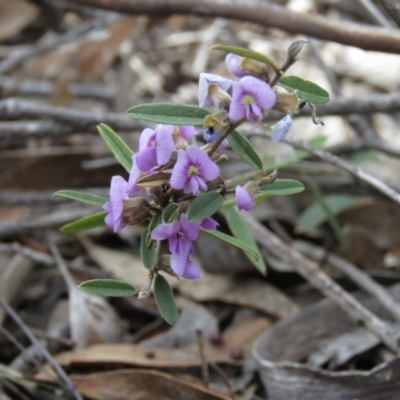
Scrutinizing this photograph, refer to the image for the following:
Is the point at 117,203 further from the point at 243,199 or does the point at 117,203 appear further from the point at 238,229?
the point at 238,229

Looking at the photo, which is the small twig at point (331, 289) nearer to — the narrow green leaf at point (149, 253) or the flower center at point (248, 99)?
the narrow green leaf at point (149, 253)

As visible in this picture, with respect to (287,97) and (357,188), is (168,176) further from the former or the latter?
Answer: (357,188)

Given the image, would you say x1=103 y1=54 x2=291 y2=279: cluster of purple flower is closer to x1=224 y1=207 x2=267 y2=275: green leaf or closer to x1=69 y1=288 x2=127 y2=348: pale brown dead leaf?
x1=224 y1=207 x2=267 y2=275: green leaf

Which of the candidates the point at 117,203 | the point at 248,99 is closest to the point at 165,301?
the point at 117,203

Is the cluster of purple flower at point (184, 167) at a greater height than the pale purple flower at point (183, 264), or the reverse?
the cluster of purple flower at point (184, 167)

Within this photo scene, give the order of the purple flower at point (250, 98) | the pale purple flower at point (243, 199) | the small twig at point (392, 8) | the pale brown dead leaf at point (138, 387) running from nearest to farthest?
1. the purple flower at point (250, 98)
2. the pale purple flower at point (243, 199)
3. the small twig at point (392, 8)
4. the pale brown dead leaf at point (138, 387)

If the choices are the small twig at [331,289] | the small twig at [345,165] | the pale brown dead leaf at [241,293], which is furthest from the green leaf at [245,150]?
the pale brown dead leaf at [241,293]

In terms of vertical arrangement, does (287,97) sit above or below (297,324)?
above

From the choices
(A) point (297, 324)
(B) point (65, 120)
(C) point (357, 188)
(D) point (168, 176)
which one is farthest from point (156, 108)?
(C) point (357, 188)
